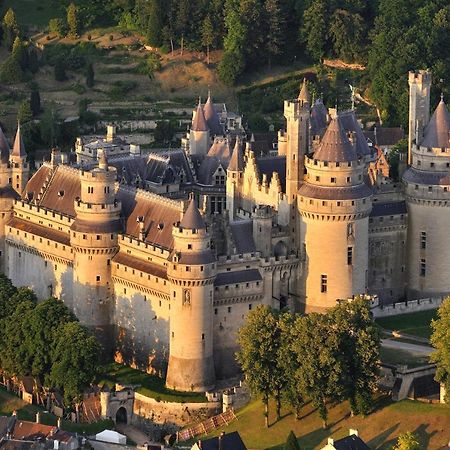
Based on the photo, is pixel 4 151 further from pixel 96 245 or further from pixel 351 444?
pixel 351 444

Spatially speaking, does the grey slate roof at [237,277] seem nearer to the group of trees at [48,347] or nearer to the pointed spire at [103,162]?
the group of trees at [48,347]

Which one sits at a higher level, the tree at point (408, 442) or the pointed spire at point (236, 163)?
the pointed spire at point (236, 163)

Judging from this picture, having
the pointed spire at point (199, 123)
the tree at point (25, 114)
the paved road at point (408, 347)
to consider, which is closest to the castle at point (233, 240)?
the paved road at point (408, 347)

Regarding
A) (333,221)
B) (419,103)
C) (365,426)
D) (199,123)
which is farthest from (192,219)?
(199,123)

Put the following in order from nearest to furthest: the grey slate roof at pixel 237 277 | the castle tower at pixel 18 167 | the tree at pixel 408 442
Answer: the tree at pixel 408 442
the grey slate roof at pixel 237 277
the castle tower at pixel 18 167

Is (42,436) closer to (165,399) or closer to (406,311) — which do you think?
(165,399)

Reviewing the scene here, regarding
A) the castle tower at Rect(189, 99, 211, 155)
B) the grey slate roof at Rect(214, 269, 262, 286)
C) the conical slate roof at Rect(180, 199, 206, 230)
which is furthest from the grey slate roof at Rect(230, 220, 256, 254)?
the castle tower at Rect(189, 99, 211, 155)
